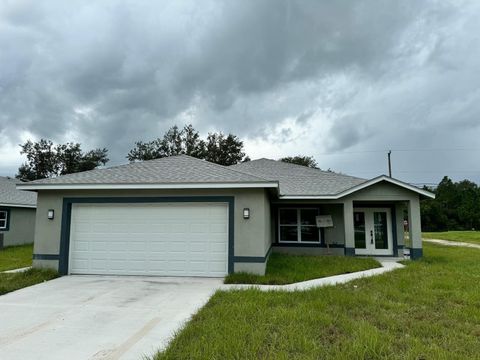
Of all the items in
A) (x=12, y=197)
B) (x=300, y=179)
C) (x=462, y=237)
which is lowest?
(x=462, y=237)

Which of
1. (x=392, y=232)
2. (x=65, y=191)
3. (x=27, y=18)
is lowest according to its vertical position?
(x=392, y=232)

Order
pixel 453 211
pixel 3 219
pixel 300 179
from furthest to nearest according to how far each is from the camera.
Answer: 1. pixel 453 211
2. pixel 3 219
3. pixel 300 179

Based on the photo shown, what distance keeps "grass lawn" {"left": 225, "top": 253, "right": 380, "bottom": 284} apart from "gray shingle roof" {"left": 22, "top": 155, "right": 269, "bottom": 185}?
260 centimetres

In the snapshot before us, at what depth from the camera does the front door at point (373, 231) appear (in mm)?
→ 13461

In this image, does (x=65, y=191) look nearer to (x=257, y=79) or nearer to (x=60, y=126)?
(x=257, y=79)

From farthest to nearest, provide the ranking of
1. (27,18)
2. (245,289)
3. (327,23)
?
1. (327,23)
2. (27,18)
3. (245,289)

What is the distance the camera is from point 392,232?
1351cm

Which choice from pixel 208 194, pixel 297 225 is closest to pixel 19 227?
pixel 208 194

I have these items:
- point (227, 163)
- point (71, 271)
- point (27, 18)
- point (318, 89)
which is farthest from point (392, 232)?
point (227, 163)

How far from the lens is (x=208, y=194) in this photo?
A: 8.88 m

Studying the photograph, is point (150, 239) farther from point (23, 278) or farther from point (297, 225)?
point (297, 225)

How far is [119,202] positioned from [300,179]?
359 inches

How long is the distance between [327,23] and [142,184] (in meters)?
8.51

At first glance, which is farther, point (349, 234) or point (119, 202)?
point (349, 234)
